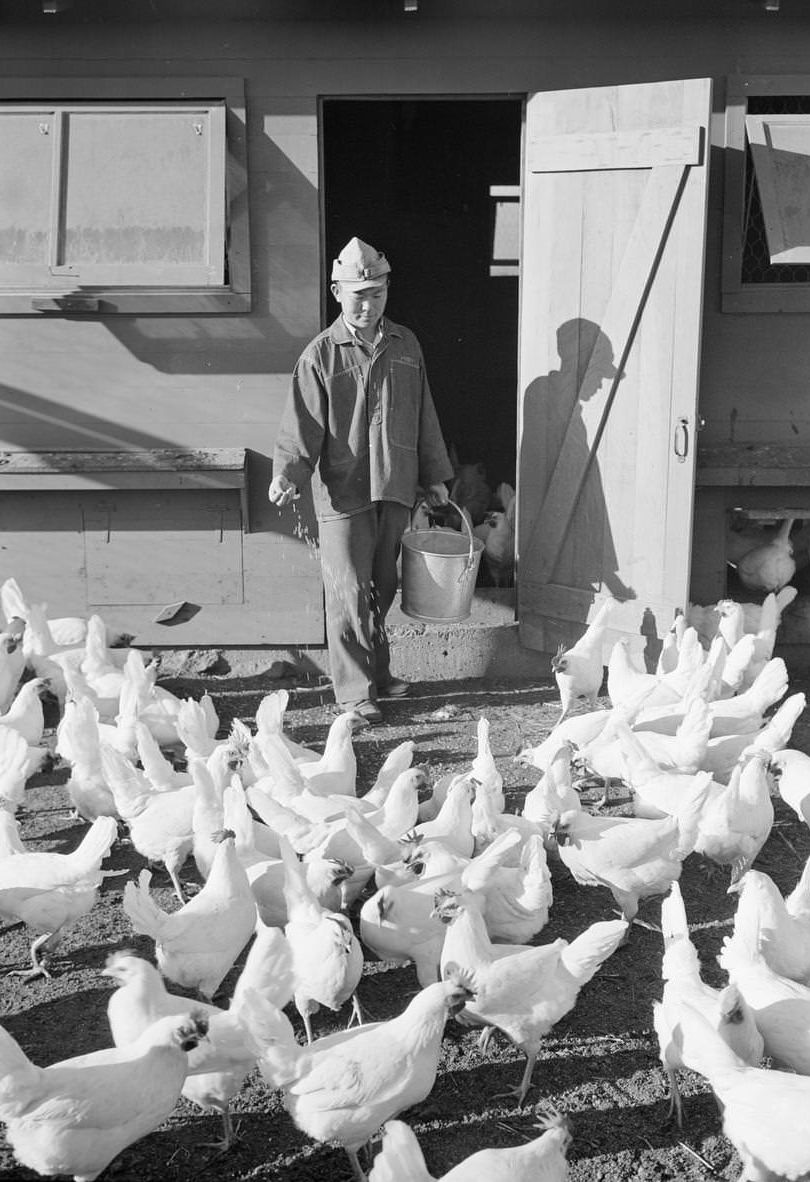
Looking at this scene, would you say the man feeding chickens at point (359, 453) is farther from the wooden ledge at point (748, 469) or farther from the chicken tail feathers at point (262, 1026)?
the chicken tail feathers at point (262, 1026)

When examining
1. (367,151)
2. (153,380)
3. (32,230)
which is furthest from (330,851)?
(367,151)

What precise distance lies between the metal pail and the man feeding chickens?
0.24 meters

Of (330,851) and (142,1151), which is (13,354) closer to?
(330,851)

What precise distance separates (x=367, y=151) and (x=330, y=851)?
7.56 m

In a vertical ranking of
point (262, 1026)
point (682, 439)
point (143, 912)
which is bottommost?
point (262, 1026)

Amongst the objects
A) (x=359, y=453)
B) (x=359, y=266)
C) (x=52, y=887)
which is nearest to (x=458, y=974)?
(x=52, y=887)

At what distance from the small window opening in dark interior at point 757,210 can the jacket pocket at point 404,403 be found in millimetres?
1941

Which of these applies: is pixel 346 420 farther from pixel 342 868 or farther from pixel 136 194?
pixel 342 868

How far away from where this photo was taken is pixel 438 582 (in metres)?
6.18

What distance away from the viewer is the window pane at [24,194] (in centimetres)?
643

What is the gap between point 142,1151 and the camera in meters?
3.43

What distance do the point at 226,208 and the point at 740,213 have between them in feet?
8.67

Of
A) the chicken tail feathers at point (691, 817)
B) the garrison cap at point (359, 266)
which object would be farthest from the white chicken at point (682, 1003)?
the garrison cap at point (359, 266)

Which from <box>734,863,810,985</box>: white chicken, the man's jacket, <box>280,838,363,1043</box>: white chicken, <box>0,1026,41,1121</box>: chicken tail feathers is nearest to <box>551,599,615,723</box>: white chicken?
the man's jacket
